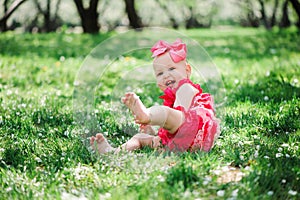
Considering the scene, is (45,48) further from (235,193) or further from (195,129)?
(235,193)

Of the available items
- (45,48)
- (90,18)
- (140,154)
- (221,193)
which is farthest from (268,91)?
(90,18)

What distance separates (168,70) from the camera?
3.04 meters

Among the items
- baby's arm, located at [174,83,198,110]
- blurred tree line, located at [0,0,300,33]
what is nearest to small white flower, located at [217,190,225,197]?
baby's arm, located at [174,83,198,110]

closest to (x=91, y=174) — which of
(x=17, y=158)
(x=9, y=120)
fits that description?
(x=17, y=158)

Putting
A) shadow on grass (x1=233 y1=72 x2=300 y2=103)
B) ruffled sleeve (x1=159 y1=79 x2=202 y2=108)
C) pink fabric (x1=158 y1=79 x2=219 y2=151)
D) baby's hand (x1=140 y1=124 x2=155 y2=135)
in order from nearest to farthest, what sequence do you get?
pink fabric (x1=158 y1=79 x2=219 y2=151) < ruffled sleeve (x1=159 y1=79 x2=202 y2=108) < baby's hand (x1=140 y1=124 x2=155 y2=135) < shadow on grass (x1=233 y1=72 x2=300 y2=103)

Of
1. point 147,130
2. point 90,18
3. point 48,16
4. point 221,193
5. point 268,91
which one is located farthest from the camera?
point 48,16

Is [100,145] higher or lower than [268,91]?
higher

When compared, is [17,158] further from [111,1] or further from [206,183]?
[111,1]

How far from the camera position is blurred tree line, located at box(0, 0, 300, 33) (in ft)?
61.1

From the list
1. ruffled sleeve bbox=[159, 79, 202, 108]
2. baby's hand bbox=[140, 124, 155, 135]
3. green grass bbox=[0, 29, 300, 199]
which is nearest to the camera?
green grass bbox=[0, 29, 300, 199]

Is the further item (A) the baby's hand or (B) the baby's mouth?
(A) the baby's hand

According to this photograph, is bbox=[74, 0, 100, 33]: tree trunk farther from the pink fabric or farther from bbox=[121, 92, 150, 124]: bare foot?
bbox=[121, 92, 150, 124]: bare foot

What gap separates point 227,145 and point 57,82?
3.10 metres

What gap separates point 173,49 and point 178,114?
1.67 feet
